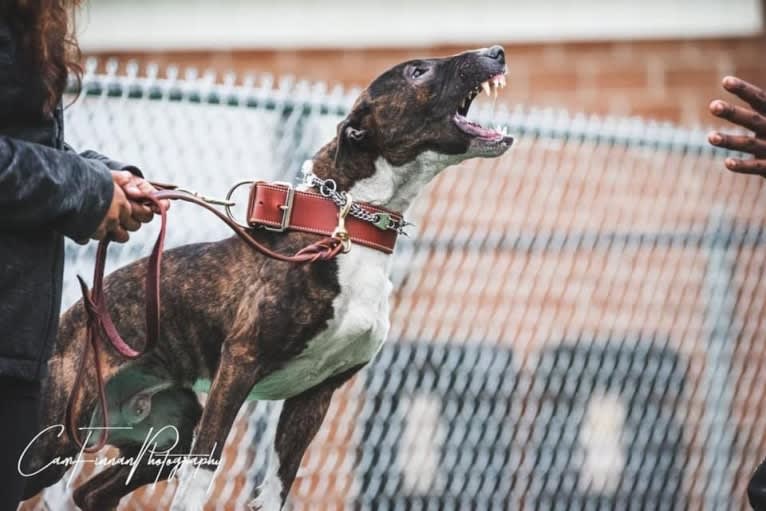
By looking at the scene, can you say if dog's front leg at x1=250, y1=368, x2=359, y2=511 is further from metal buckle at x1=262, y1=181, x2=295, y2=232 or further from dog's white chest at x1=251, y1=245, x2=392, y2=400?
metal buckle at x1=262, y1=181, x2=295, y2=232

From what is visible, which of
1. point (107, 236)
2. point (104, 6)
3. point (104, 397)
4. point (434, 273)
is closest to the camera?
point (107, 236)

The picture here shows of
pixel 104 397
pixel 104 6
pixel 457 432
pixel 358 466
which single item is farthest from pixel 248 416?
pixel 104 6

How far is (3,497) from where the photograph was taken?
2.03 meters

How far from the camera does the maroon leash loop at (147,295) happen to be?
2.42 metres

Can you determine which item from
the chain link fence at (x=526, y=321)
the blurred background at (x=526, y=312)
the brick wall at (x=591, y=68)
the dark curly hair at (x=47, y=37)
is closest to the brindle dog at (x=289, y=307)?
the dark curly hair at (x=47, y=37)

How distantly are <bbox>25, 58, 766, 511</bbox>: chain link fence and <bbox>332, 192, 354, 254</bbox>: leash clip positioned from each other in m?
1.49

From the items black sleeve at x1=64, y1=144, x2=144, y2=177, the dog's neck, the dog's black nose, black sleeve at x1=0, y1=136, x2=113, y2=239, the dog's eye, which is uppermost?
the dog's black nose

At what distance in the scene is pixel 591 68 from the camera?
7.00m

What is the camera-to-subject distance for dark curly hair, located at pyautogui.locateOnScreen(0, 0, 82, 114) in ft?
6.51

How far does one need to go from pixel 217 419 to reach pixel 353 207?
60cm

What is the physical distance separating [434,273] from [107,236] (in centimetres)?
276

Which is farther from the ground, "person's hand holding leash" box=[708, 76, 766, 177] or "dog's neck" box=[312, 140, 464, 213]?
"person's hand holding leash" box=[708, 76, 766, 177]

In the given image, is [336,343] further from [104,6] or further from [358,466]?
[104,6]

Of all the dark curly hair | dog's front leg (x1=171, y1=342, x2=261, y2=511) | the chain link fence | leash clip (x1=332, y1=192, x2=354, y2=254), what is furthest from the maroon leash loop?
the chain link fence
